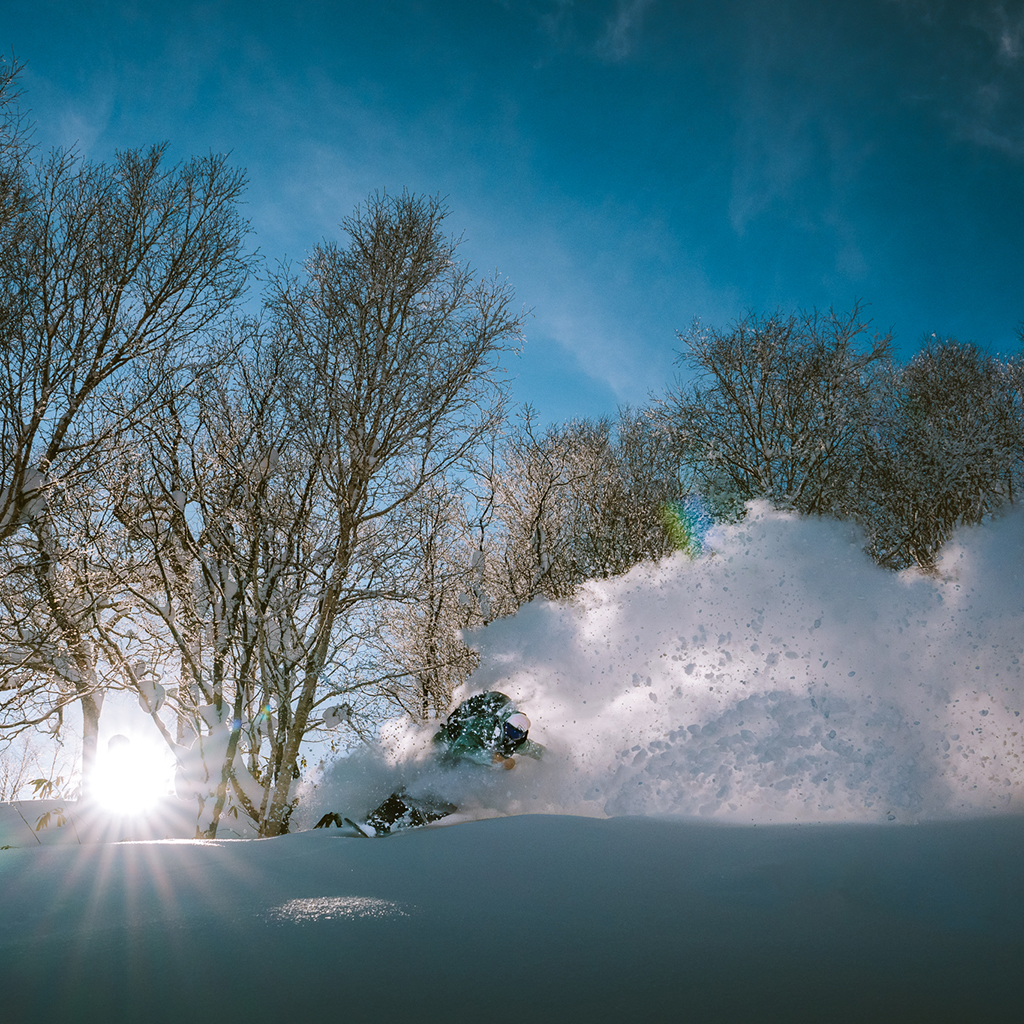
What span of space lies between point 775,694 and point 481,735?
81.8 inches

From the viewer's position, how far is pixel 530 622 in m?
5.86

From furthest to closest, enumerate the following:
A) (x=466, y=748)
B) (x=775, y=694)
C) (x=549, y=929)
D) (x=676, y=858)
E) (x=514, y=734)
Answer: (x=466, y=748), (x=514, y=734), (x=775, y=694), (x=676, y=858), (x=549, y=929)

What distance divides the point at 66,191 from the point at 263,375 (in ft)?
8.16

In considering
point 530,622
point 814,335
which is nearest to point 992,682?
point 530,622

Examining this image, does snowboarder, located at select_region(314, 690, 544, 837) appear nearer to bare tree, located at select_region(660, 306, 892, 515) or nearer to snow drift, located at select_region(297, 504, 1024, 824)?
snow drift, located at select_region(297, 504, 1024, 824)

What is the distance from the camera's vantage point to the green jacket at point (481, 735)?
411 cm

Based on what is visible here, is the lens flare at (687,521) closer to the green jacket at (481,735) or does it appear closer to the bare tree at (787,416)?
the bare tree at (787,416)

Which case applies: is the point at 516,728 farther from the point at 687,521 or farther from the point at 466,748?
the point at 687,521

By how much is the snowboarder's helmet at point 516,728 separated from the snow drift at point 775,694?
0.53 ft

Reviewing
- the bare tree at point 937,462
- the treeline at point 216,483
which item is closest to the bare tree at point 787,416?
the bare tree at point 937,462

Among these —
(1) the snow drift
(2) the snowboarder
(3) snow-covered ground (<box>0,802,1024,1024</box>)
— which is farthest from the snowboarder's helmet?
(3) snow-covered ground (<box>0,802,1024,1024</box>)

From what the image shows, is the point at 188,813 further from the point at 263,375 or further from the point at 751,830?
the point at 751,830

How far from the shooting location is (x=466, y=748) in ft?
14.2

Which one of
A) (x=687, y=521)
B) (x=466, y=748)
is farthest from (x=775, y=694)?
(x=687, y=521)
